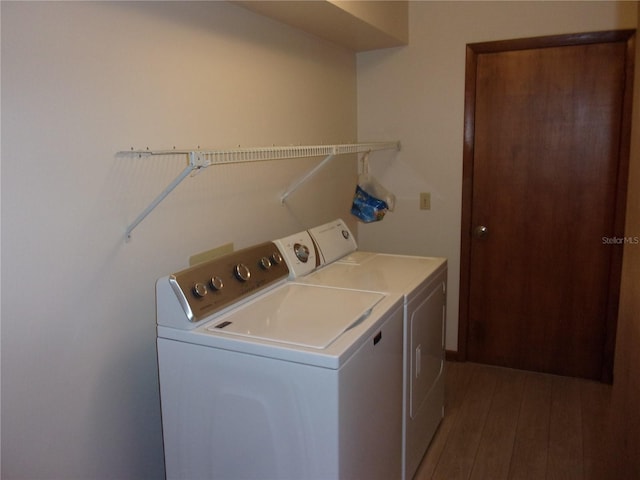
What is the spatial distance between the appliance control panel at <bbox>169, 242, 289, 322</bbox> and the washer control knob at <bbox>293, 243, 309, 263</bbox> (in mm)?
106

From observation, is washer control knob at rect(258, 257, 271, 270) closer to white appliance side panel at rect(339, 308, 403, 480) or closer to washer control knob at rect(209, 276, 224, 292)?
washer control knob at rect(209, 276, 224, 292)

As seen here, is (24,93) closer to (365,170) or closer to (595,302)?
(365,170)

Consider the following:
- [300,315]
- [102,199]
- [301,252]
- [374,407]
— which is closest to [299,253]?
[301,252]

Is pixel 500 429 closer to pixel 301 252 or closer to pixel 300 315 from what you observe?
pixel 301 252

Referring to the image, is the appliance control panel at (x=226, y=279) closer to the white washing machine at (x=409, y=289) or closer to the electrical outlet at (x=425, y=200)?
the white washing machine at (x=409, y=289)

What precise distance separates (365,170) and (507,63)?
40.5 inches

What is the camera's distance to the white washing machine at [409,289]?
206 cm

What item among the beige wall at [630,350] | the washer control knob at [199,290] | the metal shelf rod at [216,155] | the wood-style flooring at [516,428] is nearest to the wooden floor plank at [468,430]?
the wood-style flooring at [516,428]

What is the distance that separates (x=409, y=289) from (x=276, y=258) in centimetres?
53

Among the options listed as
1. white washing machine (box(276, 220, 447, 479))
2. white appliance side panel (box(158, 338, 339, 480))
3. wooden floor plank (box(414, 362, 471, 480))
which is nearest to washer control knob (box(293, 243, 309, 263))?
white washing machine (box(276, 220, 447, 479))

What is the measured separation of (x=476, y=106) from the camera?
3082 millimetres

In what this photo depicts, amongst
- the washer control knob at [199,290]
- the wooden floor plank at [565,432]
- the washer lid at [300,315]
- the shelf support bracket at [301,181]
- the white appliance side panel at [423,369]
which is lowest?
the wooden floor plank at [565,432]

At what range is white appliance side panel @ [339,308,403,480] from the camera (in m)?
1.50

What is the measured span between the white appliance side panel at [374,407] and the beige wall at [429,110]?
4.86 ft
